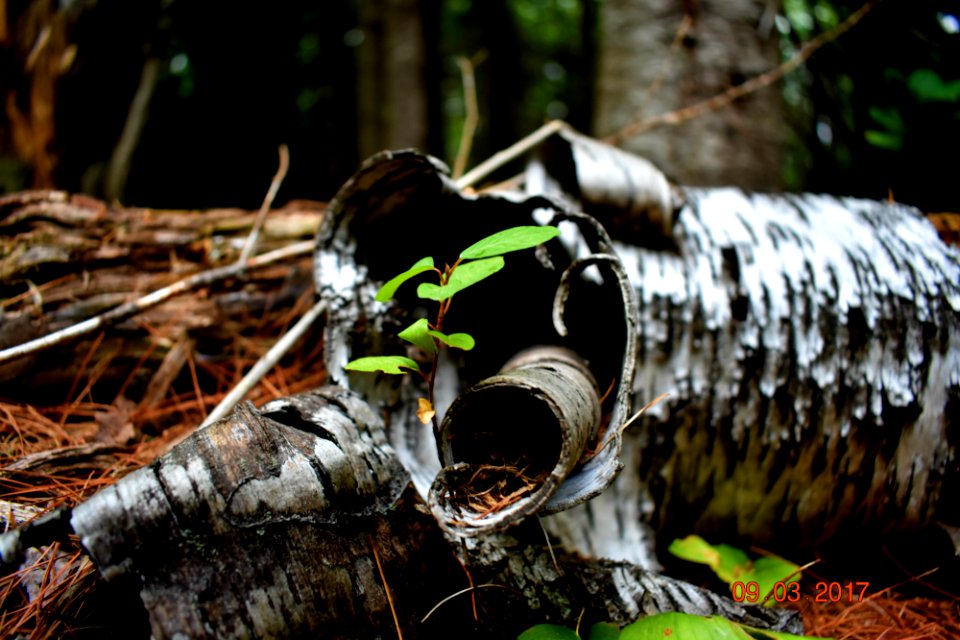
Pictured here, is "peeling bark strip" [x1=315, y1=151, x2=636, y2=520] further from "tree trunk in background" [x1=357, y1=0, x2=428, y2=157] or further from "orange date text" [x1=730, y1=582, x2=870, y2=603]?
"tree trunk in background" [x1=357, y1=0, x2=428, y2=157]

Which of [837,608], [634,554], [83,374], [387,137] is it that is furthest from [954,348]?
[387,137]

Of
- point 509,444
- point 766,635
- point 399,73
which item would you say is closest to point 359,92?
point 399,73

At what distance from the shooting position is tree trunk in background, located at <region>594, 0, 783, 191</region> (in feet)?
8.53

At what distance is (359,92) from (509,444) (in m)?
4.79

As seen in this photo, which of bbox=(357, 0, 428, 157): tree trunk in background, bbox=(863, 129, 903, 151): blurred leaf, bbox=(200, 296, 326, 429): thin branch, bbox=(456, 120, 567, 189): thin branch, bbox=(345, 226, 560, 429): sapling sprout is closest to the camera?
bbox=(345, 226, 560, 429): sapling sprout

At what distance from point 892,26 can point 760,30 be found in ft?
1.77

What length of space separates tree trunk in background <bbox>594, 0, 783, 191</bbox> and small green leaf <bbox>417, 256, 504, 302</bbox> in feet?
6.47

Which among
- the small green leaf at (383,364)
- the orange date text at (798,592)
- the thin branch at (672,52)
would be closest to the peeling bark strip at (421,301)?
the small green leaf at (383,364)

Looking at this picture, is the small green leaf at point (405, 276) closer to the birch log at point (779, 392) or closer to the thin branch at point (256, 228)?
the birch log at point (779, 392)

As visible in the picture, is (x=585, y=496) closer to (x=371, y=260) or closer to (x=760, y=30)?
(x=371, y=260)

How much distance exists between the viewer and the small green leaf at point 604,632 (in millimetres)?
949

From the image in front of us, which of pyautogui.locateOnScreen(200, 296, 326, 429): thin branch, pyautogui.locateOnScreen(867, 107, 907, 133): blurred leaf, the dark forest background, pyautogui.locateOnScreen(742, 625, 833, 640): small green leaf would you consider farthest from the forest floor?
pyautogui.locateOnScreen(867, 107, 907, 133): blurred leaf

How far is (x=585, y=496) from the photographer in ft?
2.80

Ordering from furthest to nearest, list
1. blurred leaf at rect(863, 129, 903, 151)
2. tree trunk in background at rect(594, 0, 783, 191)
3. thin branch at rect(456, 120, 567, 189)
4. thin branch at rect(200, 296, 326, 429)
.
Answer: tree trunk in background at rect(594, 0, 783, 191) < blurred leaf at rect(863, 129, 903, 151) < thin branch at rect(456, 120, 567, 189) < thin branch at rect(200, 296, 326, 429)
